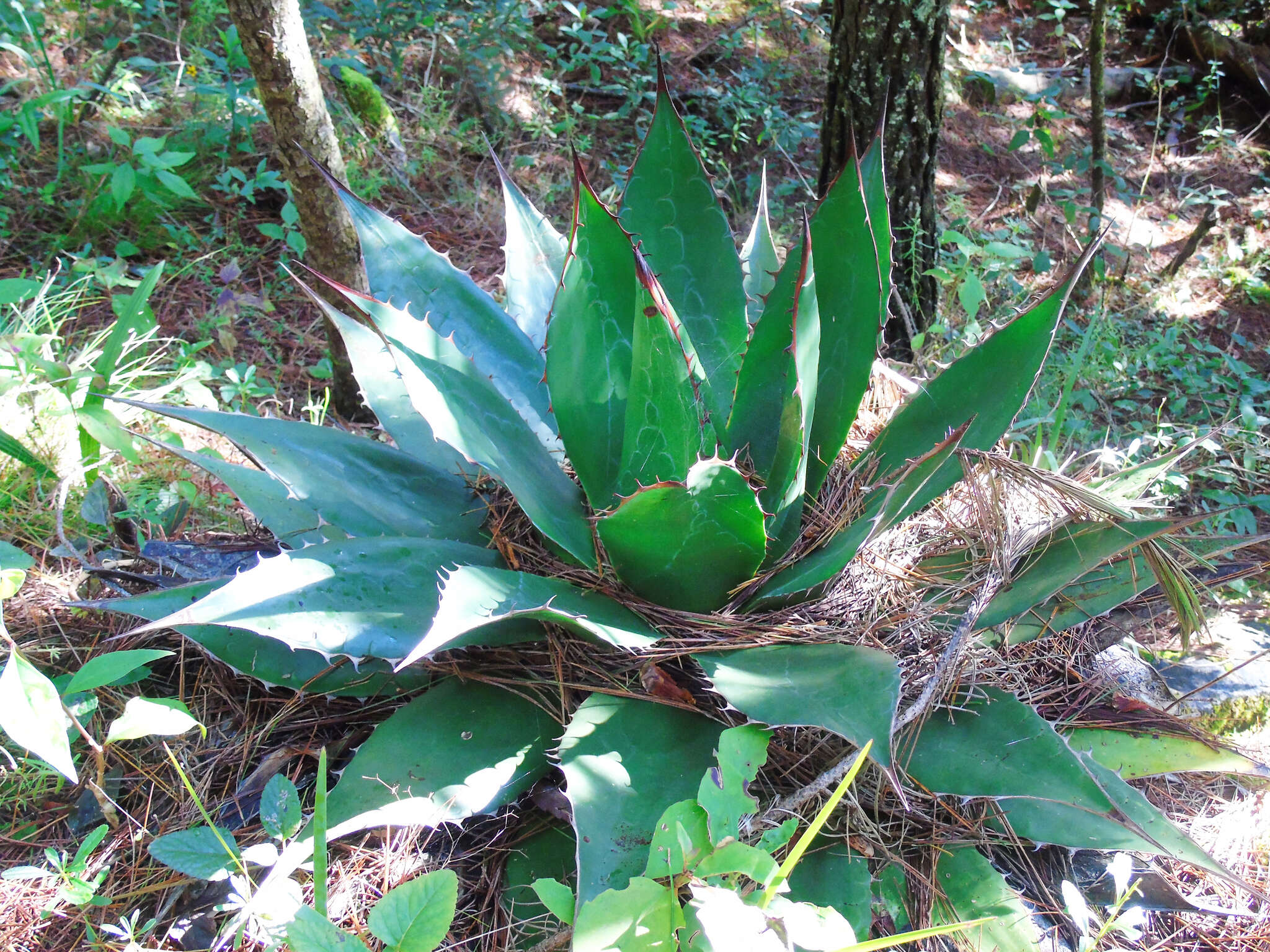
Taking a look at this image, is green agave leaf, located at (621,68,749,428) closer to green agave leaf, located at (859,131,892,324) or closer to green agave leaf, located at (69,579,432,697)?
green agave leaf, located at (859,131,892,324)

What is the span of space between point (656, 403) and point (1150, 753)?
39.7 inches

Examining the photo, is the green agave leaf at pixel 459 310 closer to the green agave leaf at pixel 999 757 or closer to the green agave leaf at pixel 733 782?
the green agave leaf at pixel 733 782

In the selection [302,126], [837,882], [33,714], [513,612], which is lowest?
[837,882]

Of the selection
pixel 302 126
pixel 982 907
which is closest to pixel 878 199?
pixel 982 907

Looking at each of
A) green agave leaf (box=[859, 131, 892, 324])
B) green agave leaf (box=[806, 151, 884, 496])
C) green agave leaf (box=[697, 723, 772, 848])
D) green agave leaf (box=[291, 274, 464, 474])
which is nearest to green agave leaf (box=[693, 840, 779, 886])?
green agave leaf (box=[697, 723, 772, 848])

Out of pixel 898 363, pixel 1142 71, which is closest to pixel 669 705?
pixel 898 363

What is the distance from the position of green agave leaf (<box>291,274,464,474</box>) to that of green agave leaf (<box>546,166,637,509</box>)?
0.28 meters

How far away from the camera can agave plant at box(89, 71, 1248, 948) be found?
1.17 meters

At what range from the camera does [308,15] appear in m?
3.57

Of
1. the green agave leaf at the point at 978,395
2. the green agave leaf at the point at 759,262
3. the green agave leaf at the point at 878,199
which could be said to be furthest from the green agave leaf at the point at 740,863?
the green agave leaf at the point at 759,262

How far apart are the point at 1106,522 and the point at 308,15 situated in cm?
375

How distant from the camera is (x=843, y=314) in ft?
5.02

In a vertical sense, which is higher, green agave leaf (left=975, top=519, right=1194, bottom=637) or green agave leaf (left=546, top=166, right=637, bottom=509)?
green agave leaf (left=546, top=166, right=637, bottom=509)

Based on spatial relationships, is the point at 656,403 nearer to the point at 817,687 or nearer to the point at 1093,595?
the point at 817,687
